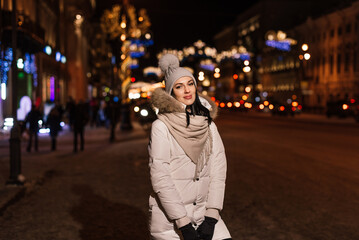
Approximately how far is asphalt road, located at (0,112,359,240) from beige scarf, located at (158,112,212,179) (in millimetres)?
3275

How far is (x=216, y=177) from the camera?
3686 millimetres

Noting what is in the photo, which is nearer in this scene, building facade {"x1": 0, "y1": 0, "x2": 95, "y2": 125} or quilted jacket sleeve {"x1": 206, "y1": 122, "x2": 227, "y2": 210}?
quilted jacket sleeve {"x1": 206, "y1": 122, "x2": 227, "y2": 210}

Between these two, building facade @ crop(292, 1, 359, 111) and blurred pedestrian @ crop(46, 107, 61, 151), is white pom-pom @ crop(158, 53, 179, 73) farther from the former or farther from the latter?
building facade @ crop(292, 1, 359, 111)

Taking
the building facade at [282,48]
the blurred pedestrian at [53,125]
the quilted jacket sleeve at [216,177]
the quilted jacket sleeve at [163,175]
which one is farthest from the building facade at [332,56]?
the quilted jacket sleeve at [163,175]

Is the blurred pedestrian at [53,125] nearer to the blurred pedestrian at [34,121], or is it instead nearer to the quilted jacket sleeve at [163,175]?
the blurred pedestrian at [34,121]

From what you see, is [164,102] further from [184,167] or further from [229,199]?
[229,199]

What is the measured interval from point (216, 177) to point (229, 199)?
561 centimetres

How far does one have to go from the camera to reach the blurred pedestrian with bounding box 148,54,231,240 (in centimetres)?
348

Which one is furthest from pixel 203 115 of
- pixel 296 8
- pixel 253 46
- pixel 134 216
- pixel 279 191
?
pixel 253 46

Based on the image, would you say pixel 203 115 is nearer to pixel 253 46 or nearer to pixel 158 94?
pixel 158 94

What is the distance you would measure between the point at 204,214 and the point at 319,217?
4.48 meters

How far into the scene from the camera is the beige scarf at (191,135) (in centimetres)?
358

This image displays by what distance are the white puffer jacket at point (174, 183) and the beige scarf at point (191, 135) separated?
3 cm

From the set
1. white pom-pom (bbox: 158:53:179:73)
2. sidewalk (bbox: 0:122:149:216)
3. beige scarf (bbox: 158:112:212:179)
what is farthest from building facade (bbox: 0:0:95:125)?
beige scarf (bbox: 158:112:212:179)
